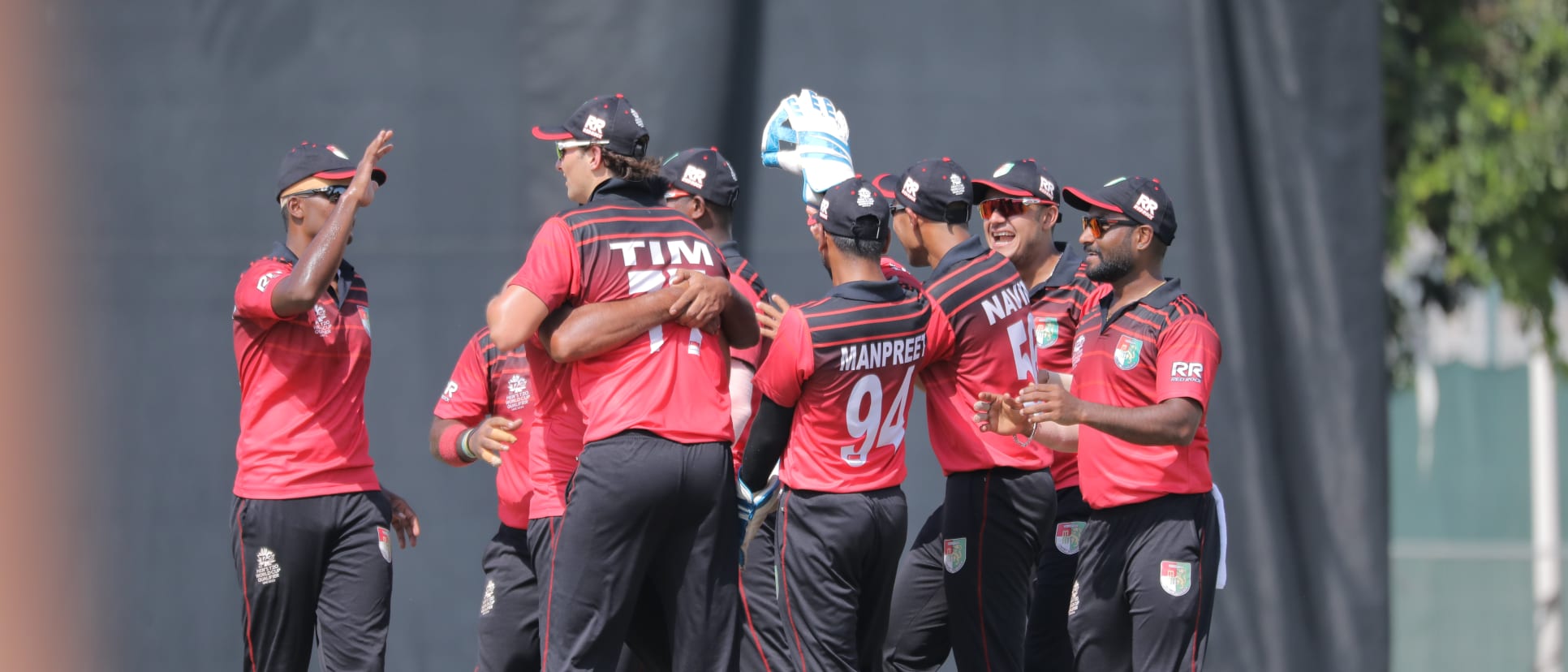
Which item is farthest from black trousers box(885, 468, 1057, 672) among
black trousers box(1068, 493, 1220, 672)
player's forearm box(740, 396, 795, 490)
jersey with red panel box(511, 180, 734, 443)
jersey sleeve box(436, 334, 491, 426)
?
jersey sleeve box(436, 334, 491, 426)

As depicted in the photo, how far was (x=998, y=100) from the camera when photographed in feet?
24.4

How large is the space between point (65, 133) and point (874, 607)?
492cm

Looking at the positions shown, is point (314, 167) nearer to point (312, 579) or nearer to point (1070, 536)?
point (312, 579)

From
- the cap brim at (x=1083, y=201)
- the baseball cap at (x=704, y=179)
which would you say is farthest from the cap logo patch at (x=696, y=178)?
the cap brim at (x=1083, y=201)

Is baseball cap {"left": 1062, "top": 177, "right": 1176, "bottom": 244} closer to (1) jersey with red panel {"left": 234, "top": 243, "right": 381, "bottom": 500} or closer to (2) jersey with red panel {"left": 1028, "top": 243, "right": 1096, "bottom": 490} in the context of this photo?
(2) jersey with red panel {"left": 1028, "top": 243, "right": 1096, "bottom": 490}

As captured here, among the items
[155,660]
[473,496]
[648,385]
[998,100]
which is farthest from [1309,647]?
[155,660]

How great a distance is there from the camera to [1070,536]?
17.7 feet

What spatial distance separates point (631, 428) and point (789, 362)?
0.62 metres

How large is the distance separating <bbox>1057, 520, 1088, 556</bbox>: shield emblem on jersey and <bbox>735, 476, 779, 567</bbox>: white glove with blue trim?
117cm

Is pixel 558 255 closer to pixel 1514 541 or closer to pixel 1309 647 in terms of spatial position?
pixel 1309 647

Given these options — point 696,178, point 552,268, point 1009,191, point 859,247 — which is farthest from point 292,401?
point 1009,191

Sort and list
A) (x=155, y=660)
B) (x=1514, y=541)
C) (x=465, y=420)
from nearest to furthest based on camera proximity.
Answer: (x=465, y=420) < (x=155, y=660) < (x=1514, y=541)

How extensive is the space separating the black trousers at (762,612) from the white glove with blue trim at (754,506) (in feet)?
0.66

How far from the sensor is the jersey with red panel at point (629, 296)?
4.04 m
